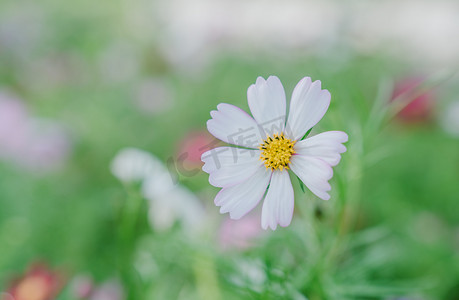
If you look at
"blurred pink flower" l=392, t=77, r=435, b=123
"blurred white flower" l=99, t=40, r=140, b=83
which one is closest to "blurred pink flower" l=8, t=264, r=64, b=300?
"blurred pink flower" l=392, t=77, r=435, b=123

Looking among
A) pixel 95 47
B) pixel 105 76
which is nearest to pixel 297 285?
pixel 105 76

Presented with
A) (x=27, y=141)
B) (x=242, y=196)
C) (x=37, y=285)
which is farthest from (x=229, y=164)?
(x=27, y=141)

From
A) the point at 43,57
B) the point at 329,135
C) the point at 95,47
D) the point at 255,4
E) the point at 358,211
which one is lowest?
the point at 329,135

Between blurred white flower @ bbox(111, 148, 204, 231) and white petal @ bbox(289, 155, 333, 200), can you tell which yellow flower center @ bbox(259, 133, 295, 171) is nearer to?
white petal @ bbox(289, 155, 333, 200)

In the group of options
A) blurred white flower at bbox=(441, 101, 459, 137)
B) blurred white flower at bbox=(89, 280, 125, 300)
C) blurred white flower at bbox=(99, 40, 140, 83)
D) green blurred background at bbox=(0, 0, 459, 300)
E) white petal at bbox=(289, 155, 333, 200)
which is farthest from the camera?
blurred white flower at bbox=(99, 40, 140, 83)

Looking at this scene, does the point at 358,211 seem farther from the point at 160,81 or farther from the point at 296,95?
the point at 160,81

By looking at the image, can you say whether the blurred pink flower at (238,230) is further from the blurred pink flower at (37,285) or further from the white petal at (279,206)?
the white petal at (279,206)

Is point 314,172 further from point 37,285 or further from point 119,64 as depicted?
point 119,64
